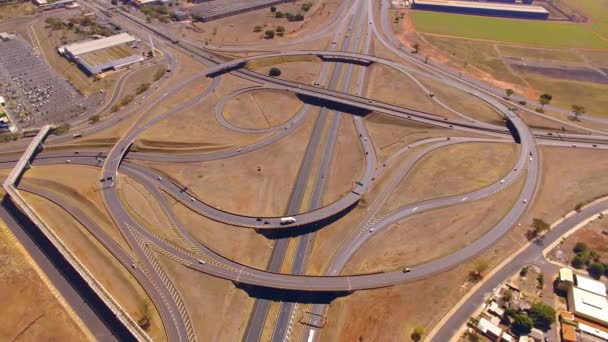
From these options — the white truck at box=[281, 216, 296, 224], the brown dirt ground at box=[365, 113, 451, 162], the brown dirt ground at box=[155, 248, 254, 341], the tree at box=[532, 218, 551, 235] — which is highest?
the brown dirt ground at box=[365, 113, 451, 162]

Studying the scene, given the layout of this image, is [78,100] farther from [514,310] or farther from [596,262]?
[596,262]

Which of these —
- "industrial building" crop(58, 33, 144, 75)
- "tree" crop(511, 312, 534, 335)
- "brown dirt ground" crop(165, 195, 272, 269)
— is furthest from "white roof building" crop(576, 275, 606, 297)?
"industrial building" crop(58, 33, 144, 75)

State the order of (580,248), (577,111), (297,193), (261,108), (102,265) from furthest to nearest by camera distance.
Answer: (261,108) → (577,111) → (297,193) → (580,248) → (102,265)

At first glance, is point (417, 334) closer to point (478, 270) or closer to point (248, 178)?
point (478, 270)

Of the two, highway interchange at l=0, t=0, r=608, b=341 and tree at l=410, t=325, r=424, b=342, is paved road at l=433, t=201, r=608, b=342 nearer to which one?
tree at l=410, t=325, r=424, b=342

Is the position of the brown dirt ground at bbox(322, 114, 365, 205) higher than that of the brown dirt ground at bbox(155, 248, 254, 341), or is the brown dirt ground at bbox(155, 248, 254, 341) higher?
the brown dirt ground at bbox(322, 114, 365, 205)

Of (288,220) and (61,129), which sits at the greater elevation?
(61,129)

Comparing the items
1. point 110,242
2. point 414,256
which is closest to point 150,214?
point 110,242

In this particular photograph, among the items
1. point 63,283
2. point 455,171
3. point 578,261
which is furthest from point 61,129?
point 578,261
